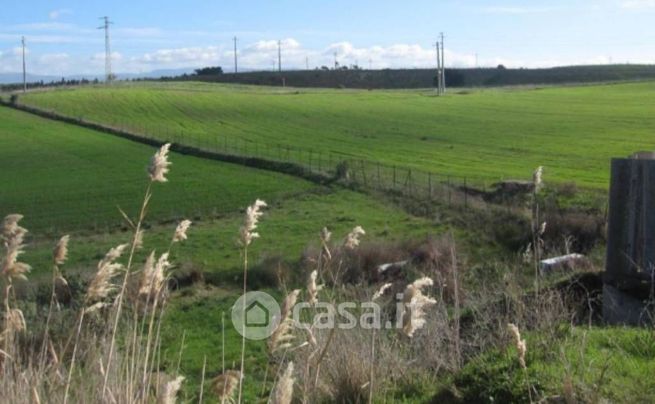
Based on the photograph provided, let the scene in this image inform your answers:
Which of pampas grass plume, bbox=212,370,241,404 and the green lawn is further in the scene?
the green lawn

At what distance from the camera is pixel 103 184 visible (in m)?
47.4

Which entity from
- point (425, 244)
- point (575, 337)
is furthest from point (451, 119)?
point (575, 337)

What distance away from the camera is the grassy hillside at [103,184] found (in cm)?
4050

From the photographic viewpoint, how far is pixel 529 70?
160m

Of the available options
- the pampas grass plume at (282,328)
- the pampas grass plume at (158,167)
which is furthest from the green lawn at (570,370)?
the pampas grass plume at (158,167)

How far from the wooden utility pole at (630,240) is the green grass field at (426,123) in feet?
105

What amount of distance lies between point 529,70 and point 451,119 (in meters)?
88.2

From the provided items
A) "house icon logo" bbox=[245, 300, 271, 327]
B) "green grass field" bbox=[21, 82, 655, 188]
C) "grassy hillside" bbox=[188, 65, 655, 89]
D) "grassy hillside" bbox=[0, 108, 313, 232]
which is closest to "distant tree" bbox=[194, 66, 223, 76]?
"grassy hillside" bbox=[188, 65, 655, 89]

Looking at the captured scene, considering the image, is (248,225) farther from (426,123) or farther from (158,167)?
(426,123)

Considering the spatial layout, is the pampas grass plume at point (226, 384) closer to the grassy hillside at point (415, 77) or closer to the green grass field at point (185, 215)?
the green grass field at point (185, 215)

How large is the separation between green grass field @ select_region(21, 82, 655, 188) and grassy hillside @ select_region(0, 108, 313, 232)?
7827mm

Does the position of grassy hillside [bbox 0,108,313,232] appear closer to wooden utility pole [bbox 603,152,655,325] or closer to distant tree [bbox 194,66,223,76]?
wooden utility pole [bbox 603,152,655,325]

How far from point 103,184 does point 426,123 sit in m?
35.4

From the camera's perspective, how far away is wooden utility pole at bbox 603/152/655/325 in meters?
10.3
